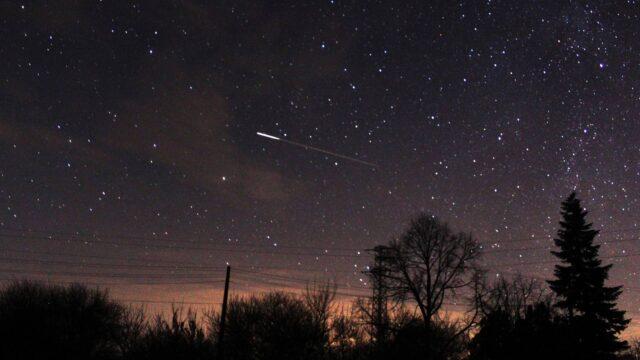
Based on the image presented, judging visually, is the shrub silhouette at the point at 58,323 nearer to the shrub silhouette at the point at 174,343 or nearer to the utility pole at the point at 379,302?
the shrub silhouette at the point at 174,343

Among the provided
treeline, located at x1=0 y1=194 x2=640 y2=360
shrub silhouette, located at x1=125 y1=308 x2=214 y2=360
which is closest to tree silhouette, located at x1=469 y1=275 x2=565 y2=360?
treeline, located at x1=0 y1=194 x2=640 y2=360

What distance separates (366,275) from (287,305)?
681cm

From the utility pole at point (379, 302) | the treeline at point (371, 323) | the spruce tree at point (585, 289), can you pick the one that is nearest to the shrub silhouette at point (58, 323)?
the treeline at point (371, 323)

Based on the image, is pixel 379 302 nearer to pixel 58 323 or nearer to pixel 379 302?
pixel 379 302

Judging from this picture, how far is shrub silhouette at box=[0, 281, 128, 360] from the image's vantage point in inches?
1244

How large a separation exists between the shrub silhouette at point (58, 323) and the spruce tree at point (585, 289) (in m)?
30.2

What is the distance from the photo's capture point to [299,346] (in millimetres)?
32375

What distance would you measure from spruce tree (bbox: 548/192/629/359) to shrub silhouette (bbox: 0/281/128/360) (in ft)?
99.1

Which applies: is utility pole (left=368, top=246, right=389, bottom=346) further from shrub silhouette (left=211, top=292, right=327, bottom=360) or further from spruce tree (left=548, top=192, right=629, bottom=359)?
spruce tree (left=548, top=192, right=629, bottom=359)

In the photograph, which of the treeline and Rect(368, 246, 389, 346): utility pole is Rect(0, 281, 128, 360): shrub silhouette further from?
Rect(368, 246, 389, 346): utility pole

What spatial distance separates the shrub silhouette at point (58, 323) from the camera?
31594 mm

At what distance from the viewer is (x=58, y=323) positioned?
110ft

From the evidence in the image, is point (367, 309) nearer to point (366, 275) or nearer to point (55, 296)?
point (366, 275)

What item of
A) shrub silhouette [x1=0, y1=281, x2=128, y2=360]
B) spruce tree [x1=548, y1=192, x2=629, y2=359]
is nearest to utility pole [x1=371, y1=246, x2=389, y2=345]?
spruce tree [x1=548, y1=192, x2=629, y2=359]
